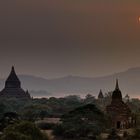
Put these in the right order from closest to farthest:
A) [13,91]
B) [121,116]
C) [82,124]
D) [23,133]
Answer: [23,133], [82,124], [121,116], [13,91]

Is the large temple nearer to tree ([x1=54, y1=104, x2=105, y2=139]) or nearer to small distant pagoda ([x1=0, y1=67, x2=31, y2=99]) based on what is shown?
tree ([x1=54, y1=104, x2=105, y2=139])

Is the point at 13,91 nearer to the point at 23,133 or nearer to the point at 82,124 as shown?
the point at 82,124

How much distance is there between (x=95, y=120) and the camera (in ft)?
235

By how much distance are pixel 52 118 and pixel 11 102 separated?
38.7 meters

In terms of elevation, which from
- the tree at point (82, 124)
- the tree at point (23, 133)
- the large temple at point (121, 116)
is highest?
the large temple at point (121, 116)

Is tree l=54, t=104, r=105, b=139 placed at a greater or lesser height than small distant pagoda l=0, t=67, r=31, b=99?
lesser

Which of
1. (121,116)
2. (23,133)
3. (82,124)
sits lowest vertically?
(23,133)

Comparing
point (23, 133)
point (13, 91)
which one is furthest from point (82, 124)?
point (13, 91)

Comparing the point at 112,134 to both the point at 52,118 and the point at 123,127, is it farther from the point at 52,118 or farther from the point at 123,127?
the point at 52,118

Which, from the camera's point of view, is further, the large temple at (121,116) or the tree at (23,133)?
the large temple at (121,116)

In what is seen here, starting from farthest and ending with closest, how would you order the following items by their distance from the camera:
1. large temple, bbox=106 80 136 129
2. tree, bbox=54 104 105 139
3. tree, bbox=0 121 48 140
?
1. large temple, bbox=106 80 136 129
2. tree, bbox=54 104 105 139
3. tree, bbox=0 121 48 140

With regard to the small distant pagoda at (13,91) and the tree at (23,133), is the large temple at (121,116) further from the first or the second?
Result: the small distant pagoda at (13,91)

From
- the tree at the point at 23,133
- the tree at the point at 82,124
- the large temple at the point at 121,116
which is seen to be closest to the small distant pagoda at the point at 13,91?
the large temple at the point at 121,116

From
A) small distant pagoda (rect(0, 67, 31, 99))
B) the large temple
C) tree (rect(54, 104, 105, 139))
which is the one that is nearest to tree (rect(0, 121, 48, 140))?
tree (rect(54, 104, 105, 139))
